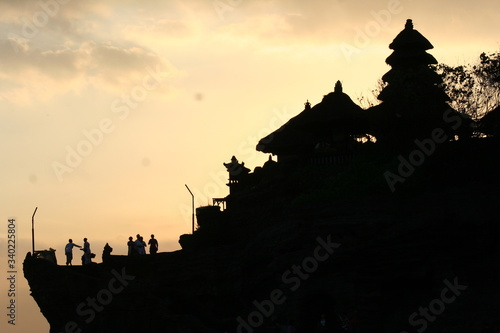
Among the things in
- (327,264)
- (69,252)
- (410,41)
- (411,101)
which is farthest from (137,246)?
(410,41)

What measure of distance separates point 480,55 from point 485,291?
17.3 meters

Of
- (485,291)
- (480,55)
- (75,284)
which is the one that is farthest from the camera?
(480,55)

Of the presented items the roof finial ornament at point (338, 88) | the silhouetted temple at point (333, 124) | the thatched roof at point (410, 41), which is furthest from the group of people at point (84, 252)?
the thatched roof at point (410, 41)

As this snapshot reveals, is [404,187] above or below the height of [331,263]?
above

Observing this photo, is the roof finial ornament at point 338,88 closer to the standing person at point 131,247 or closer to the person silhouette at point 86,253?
the standing person at point 131,247

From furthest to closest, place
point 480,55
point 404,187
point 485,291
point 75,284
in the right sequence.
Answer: point 480,55 < point 75,284 < point 404,187 < point 485,291

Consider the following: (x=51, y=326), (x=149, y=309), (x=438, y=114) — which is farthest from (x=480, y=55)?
(x=51, y=326)

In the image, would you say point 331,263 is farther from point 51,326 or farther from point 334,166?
point 51,326

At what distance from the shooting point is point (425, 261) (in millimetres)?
37344

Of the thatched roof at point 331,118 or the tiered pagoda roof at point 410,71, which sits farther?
the thatched roof at point 331,118

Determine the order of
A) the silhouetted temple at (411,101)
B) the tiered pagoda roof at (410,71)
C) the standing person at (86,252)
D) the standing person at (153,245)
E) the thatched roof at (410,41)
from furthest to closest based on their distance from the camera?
1. the thatched roof at (410,41)
2. the standing person at (153,245)
3. the standing person at (86,252)
4. the tiered pagoda roof at (410,71)
5. the silhouetted temple at (411,101)

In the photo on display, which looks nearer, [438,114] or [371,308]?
[371,308]

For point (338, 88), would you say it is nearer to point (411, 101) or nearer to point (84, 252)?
point (411, 101)

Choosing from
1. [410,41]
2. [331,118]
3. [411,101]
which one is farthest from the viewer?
[410,41]
